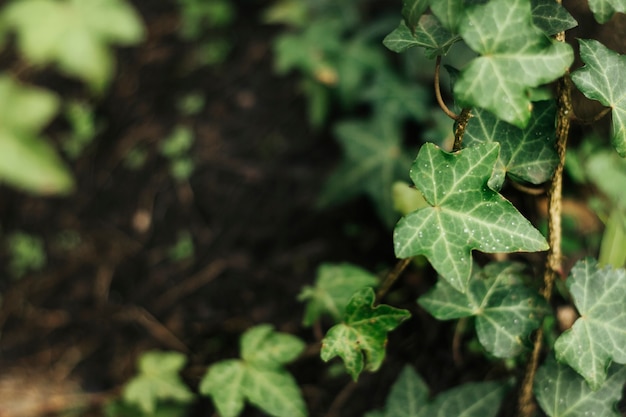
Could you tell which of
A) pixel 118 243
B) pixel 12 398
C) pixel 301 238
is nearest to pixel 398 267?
pixel 301 238

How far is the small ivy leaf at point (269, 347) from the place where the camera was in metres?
1.38

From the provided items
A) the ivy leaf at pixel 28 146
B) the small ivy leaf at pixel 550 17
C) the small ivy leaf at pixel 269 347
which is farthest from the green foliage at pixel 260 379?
the ivy leaf at pixel 28 146

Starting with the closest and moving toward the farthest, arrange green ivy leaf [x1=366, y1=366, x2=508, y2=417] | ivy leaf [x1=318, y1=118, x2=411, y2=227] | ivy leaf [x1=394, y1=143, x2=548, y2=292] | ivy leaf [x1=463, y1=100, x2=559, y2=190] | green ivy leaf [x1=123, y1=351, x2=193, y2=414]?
ivy leaf [x1=394, y1=143, x2=548, y2=292] < ivy leaf [x1=463, y1=100, x2=559, y2=190] < green ivy leaf [x1=366, y1=366, x2=508, y2=417] < green ivy leaf [x1=123, y1=351, x2=193, y2=414] < ivy leaf [x1=318, y1=118, x2=411, y2=227]

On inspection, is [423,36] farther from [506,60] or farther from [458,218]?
[458,218]

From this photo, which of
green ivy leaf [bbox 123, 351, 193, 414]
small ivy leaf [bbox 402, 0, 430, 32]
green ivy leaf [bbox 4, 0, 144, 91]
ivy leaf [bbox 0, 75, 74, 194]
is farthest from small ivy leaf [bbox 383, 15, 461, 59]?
ivy leaf [bbox 0, 75, 74, 194]

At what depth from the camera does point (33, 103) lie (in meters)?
2.55

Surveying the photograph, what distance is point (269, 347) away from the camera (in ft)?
4.57

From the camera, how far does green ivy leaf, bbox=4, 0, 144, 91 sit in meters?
2.44

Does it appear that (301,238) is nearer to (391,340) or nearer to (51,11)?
(391,340)

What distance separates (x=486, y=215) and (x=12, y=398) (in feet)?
6.29

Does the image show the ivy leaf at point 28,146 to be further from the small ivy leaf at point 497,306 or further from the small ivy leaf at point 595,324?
the small ivy leaf at point 595,324

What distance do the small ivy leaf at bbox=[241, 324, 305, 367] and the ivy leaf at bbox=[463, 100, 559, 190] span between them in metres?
0.66

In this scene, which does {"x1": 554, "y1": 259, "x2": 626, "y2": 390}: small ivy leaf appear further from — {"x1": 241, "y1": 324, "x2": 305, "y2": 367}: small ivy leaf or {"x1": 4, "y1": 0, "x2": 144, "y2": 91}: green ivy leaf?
{"x1": 4, "y1": 0, "x2": 144, "y2": 91}: green ivy leaf

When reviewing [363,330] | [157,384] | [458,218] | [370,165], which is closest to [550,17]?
[458,218]
